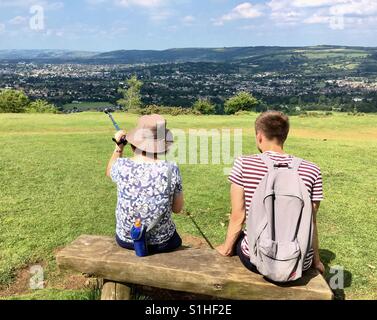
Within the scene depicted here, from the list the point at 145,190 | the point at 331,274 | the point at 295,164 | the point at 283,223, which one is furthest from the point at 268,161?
the point at 331,274

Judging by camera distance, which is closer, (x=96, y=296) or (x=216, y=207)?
(x=96, y=296)

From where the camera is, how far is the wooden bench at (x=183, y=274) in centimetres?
440

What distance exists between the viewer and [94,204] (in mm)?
9898

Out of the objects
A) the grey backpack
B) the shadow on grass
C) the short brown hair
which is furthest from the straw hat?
the shadow on grass

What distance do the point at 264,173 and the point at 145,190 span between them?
1.28 metres

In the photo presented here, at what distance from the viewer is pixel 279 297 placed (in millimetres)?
4371

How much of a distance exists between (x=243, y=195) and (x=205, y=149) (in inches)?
489

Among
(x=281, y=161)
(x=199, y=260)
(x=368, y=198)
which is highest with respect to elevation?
(x=281, y=161)

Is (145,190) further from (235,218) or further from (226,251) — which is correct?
(226,251)

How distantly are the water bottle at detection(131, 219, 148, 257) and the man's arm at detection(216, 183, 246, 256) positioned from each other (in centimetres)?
86

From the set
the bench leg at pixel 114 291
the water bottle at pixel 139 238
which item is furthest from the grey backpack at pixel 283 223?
the bench leg at pixel 114 291

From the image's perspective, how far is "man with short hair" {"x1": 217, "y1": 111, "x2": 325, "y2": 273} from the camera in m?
4.45
